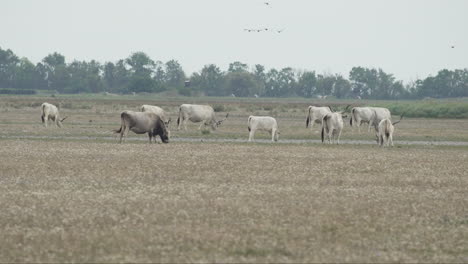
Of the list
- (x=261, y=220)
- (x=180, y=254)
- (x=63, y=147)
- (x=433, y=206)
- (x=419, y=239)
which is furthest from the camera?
(x=63, y=147)

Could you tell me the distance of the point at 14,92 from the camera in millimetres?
185625

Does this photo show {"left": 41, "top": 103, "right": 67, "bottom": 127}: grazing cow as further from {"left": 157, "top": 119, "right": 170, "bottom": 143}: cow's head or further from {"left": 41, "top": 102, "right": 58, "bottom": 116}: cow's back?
{"left": 157, "top": 119, "right": 170, "bottom": 143}: cow's head

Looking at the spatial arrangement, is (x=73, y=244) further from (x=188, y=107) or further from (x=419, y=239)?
(x=188, y=107)

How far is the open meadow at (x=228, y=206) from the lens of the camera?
547 inches

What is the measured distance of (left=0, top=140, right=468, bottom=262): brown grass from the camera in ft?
45.5

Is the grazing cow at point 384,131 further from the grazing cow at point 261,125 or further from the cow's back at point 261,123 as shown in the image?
the cow's back at point 261,123

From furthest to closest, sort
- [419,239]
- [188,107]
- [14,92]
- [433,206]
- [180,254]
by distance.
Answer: [14,92] < [188,107] < [433,206] < [419,239] < [180,254]

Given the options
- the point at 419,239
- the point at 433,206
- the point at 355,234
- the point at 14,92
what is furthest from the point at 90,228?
the point at 14,92

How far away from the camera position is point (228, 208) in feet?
58.1

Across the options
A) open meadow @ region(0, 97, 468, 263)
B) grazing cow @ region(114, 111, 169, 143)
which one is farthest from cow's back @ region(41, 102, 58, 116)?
open meadow @ region(0, 97, 468, 263)

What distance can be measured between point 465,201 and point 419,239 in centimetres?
534

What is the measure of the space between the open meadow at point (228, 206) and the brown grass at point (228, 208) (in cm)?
3

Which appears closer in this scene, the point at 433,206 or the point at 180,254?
the point at 180,254

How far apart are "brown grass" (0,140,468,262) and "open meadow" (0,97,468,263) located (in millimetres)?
29
